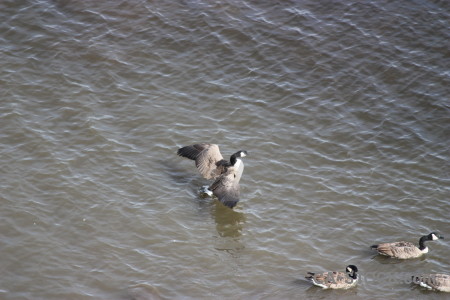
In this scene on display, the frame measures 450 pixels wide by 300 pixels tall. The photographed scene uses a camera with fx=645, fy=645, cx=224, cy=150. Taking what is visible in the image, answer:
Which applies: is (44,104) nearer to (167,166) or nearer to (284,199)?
(167,166)

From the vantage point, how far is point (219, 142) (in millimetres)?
15711

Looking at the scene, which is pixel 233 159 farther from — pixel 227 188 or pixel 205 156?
pixel 227 188

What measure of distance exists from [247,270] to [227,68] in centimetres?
736

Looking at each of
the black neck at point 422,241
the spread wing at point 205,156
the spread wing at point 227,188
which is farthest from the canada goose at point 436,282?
the spread wing at point 205,156

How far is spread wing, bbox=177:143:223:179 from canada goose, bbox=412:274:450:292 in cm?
499

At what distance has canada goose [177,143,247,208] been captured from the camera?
543 inches

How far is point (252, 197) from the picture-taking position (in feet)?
46.7

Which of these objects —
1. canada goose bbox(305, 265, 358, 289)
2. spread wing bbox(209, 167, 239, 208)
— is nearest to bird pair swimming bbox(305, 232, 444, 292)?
canada goose bbox(305, 265, 358, 289)

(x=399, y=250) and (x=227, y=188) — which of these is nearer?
(x=399, y=250)

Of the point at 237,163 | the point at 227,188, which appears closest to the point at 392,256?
the point at 227,188

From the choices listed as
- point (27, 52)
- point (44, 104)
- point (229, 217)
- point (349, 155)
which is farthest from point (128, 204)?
point (27, 52)

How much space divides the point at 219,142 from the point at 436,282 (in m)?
6.16

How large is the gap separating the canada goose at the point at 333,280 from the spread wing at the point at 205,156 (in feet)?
12.4

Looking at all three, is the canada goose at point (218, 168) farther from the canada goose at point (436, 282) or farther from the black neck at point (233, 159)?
the canada goose at point (436, 282)
